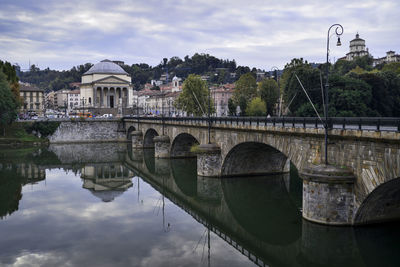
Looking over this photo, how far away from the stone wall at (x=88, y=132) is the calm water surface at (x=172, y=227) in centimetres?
3667

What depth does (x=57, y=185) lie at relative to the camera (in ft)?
106

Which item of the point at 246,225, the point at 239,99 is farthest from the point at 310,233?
the point at 239,99

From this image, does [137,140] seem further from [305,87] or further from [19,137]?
[305,87]

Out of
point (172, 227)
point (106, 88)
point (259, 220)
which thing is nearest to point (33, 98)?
point (106, 88)

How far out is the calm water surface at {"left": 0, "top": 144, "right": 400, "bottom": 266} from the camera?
15.6 m

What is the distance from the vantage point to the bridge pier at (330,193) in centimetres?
1653

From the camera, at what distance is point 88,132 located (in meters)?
73.9

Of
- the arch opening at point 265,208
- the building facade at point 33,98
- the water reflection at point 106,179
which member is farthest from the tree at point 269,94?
the building facade at point 33,98

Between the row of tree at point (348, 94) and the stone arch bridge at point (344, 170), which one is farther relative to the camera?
the row of tree at point (348, 94)

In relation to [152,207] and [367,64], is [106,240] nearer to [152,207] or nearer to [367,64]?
[152,207]

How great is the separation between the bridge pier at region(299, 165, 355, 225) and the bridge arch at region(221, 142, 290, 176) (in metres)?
11.7

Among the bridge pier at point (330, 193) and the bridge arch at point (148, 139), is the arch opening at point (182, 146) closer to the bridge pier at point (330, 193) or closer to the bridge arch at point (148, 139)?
the bridge arch at point (148, 139)

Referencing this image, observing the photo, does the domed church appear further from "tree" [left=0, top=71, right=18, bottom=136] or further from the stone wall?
"tree" [left=0, top=71, right=18, bottom=136]

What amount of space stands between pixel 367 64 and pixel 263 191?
108m
